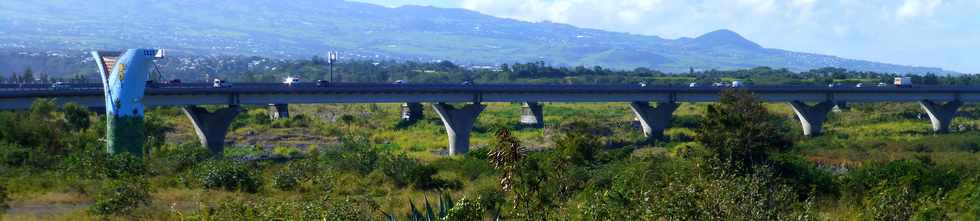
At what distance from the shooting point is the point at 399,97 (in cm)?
6994

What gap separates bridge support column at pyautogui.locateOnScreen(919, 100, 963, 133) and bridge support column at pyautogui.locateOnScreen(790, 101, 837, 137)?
30.2 feet

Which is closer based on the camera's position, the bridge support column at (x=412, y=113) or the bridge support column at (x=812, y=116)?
the bridge support column at (x=812, y=116)

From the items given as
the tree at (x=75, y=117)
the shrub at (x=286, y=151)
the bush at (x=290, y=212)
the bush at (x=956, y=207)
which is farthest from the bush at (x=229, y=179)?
the shrub at (x=286, y=151)

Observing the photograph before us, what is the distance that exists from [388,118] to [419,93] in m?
19.6

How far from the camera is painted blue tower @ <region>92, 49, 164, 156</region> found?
141 feet

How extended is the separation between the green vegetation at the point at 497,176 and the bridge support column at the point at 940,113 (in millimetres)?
12944

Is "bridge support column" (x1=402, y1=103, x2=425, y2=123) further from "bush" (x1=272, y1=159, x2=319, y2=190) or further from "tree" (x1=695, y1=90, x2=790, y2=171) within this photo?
"tree" (x1=695, y1=90, x2=790, y2=171)

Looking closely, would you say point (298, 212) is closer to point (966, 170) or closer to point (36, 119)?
point (966, 170)

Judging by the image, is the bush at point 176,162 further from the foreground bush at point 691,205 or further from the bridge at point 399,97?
the foreground bush at point 691,205

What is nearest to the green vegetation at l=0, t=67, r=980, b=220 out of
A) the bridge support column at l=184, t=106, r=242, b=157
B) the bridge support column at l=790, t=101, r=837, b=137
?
the bridge support column at l=184, t=106, r=242, b=157

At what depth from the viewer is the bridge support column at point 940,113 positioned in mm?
87125

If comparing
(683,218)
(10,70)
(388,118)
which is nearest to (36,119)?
(683,218)

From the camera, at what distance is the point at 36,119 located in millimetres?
45250

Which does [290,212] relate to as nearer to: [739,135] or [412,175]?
[412,175]
